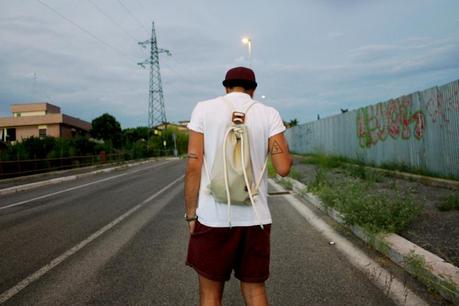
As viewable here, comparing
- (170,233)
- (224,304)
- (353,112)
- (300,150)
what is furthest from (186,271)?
(300,150)

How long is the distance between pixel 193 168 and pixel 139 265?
2.95 m

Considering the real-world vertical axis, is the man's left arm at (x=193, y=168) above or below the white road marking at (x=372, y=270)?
above

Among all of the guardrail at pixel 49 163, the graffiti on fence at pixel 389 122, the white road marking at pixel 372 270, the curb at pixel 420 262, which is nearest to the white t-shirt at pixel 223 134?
the white road marking at pixel 372 270

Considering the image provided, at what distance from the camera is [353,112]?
1830 centimetres

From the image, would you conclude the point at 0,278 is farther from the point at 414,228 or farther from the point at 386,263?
the point at 414,228

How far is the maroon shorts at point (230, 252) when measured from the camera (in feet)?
7.31

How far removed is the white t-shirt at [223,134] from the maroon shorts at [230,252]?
54 mm

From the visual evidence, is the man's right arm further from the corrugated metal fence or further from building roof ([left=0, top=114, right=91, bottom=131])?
building roof ([left=0, top=114, right=91, bottom=131])

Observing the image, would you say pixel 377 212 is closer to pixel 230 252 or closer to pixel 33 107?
pixel 230 252

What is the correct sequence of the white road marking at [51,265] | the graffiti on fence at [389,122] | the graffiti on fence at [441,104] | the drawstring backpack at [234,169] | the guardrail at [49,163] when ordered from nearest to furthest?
1. the drawstring backpack at [234,169]
2. the white road marking at [51,265]
3. the graffiti on fence at [441,104]
4. the graffiti on fence at [389,122]
5. the guardrail at [49,163]

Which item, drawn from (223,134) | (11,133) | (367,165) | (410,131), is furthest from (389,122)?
(11,133)

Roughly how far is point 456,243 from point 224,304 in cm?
306

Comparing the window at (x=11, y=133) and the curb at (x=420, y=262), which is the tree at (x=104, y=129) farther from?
the curb at (x=420, y=262)

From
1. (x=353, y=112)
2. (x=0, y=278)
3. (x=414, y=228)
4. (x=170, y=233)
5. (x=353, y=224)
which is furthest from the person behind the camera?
(x=353, y=112)
